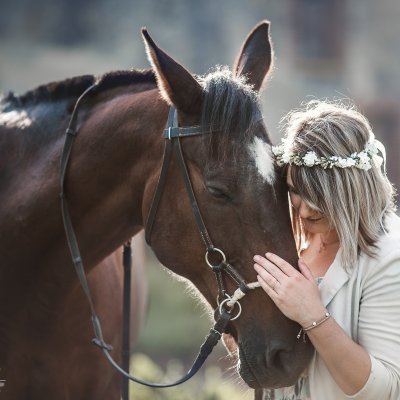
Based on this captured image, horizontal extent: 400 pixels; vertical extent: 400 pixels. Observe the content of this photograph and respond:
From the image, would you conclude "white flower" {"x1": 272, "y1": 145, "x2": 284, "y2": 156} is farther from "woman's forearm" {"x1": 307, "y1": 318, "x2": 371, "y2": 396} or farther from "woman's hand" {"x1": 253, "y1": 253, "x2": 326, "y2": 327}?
"woman's forearm" {"x1": 307, "y1": 318, "x2": 371, "y2": 396}

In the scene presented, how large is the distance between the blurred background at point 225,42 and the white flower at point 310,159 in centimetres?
1123

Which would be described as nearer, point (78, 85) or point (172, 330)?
point (78, 85)

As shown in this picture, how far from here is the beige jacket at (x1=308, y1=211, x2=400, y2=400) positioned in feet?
Answer: 7.87

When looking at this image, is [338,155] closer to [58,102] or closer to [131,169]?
[131,169]

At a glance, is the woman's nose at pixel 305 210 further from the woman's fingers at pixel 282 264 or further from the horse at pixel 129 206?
the woman's fingers at pixel 282 264

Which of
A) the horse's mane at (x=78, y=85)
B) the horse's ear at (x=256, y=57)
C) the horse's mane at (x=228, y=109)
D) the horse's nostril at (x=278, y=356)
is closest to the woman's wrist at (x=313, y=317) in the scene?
the horse's nostril at (x=278, y=356)

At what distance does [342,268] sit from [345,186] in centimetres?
27

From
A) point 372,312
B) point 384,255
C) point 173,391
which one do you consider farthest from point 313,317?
point 173,391

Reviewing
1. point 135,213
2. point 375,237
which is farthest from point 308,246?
point 135,213

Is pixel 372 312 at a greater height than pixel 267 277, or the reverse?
pixel 267 277

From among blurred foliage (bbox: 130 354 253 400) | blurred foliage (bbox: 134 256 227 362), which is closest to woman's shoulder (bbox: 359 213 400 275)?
blurred foliage (bbox: 130 354 253 400)

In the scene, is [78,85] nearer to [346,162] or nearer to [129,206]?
[129,206]

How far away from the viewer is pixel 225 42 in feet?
47.5

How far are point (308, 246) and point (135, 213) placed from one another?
654mm
